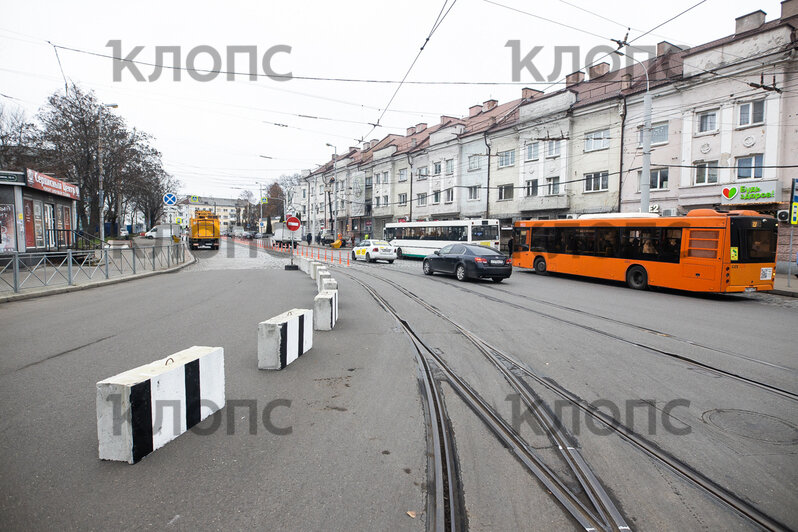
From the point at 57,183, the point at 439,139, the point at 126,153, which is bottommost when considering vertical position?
the point at 57,183

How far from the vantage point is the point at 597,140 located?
28.2m

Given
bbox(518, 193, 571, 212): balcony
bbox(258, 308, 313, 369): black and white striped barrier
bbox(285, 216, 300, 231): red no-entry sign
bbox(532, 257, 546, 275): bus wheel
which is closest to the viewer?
bbox(258, 308, 313, 369): black and white striped barrier

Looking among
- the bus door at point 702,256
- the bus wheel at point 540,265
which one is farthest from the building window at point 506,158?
the bus door at point 702,256

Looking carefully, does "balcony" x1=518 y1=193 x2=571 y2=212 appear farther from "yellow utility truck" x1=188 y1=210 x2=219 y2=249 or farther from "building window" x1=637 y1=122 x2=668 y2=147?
"yellow utility truck" x1=188 y1=210 x2=219 y2=249

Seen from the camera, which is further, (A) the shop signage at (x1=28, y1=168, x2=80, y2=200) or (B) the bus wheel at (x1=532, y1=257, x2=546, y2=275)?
(B) the bus wheel at (x1=532, y1=257, x2=546, y2=275)

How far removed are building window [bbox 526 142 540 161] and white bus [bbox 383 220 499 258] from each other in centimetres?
742

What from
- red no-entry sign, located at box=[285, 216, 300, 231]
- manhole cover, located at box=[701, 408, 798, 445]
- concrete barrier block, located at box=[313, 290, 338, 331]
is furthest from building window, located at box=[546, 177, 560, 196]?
manhole cover, located at box=[701, 408, 798, 445]

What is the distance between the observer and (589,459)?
3.43m

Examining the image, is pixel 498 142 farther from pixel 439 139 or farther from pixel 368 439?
pixel 368 439

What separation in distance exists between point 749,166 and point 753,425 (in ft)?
73.0

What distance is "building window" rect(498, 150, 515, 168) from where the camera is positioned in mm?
34750

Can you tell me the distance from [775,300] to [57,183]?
2876cm

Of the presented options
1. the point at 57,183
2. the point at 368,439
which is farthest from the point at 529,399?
the point at 57,183

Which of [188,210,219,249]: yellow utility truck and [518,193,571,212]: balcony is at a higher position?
[518,193,571,212]: balcony
